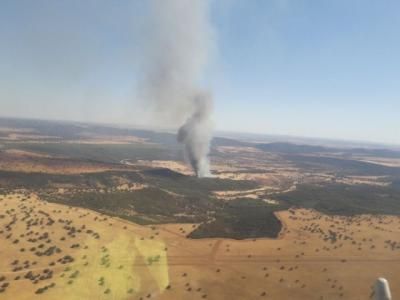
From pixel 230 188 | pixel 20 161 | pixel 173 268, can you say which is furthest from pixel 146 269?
pixel 20 161

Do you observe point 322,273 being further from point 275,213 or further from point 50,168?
point 50,168

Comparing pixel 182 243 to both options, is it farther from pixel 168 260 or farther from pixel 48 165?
pixel 48 165

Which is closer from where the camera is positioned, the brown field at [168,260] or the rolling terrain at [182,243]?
the brown field at [168,260]

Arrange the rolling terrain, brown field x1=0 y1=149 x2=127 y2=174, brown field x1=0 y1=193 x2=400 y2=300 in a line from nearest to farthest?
brown field x1=0 y1=193 x2=400 y2=300
the rolling terrain
brown field x1=0 y1=149 x2=127 y2=174

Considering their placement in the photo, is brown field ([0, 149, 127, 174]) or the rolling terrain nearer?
the rolling terrain

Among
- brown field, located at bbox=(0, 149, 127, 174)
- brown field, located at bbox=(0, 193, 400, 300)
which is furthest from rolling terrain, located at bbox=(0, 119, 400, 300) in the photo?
brown field, located at bbox=(0, 149, 127, 174)

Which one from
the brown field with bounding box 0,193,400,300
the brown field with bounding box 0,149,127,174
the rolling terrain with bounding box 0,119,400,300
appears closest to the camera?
the brown field with bounding box 0,193,400,300

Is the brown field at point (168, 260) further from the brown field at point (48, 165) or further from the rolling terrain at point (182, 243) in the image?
the brown field at point (48, 165)

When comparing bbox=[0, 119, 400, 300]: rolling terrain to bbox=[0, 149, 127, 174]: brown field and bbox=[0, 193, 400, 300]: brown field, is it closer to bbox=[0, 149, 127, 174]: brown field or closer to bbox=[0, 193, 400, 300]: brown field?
bbox=[0, 193, 400, 300]: brown field

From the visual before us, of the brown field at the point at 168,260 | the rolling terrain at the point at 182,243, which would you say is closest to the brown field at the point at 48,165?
the rolling terrain at the point at 182,243
